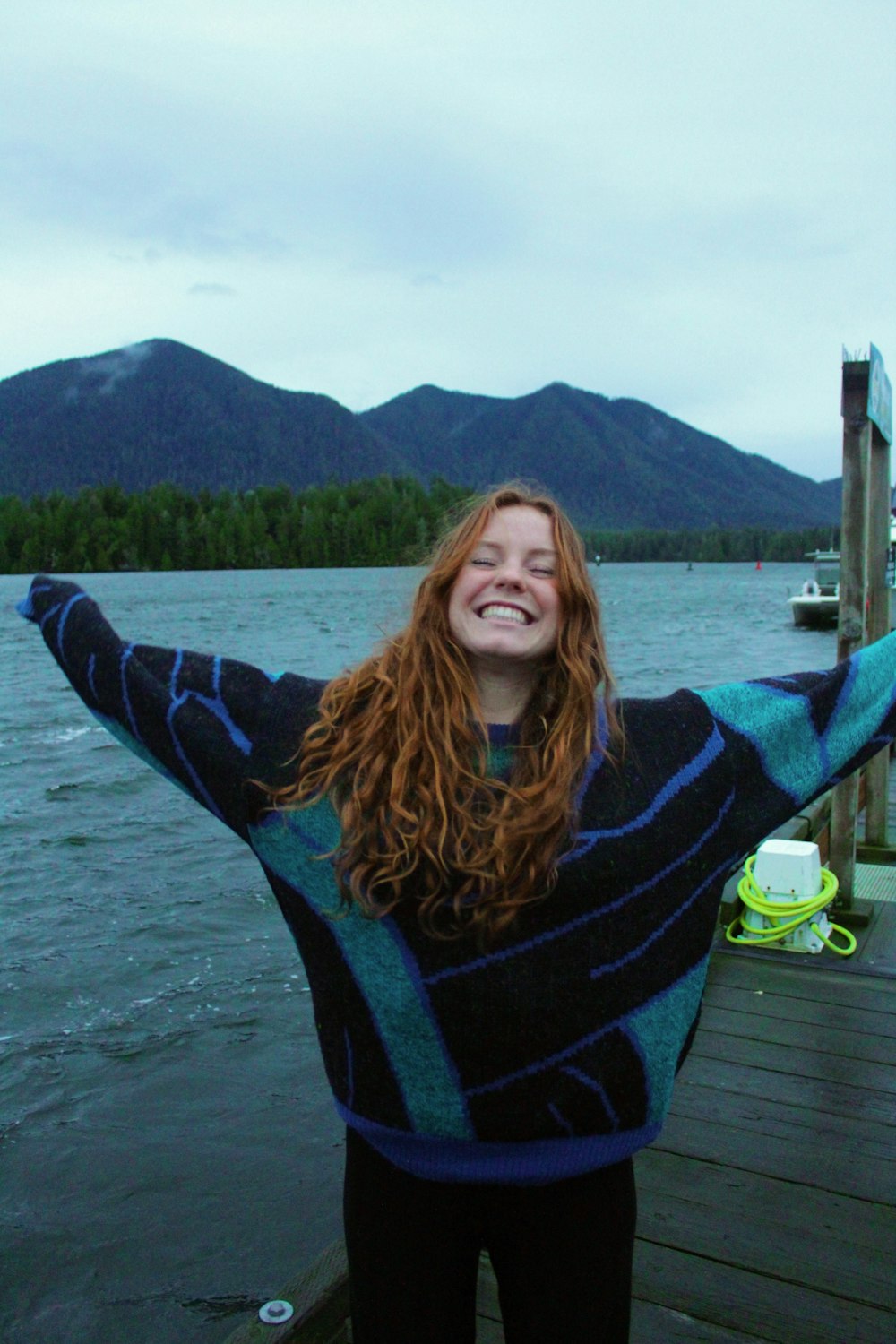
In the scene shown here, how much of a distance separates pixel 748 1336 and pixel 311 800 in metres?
1.73

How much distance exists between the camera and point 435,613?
190 cm

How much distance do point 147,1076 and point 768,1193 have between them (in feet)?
15.1

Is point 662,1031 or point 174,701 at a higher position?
point 174,701

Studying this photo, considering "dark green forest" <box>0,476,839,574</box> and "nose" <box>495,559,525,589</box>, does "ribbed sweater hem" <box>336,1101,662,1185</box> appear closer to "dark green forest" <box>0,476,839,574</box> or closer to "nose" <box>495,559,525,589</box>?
"nose" <box>495,559,525,589</box>

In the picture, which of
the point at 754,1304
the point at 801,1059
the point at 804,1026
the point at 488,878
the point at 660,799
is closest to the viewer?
the point at 488,878

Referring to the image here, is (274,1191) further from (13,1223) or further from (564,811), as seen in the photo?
(564,811)

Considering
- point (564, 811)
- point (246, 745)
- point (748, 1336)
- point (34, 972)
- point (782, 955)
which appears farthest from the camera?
point (34, 972)

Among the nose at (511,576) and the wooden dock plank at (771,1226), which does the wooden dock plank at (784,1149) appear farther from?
the nose at (511,576)

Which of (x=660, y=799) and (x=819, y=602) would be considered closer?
(x=660, y=799)

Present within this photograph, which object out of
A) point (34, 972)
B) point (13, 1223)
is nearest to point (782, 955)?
point (13, 1223)

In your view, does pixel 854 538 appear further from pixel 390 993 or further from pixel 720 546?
pixel 720 546

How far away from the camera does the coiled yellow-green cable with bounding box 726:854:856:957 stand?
4.62m

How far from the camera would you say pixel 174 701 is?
5.91 ft

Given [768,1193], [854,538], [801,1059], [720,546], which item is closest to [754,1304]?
[768,1193]
